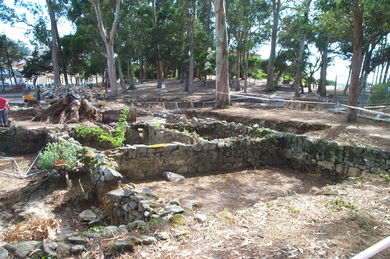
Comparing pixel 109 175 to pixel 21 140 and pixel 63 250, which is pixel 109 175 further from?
pixel 21 140

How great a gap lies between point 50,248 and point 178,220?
1.45 m

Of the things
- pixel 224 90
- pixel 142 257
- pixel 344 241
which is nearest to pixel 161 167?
pixel 142 257

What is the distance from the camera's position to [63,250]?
9.32ft

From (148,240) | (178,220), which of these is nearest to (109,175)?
(178,220)

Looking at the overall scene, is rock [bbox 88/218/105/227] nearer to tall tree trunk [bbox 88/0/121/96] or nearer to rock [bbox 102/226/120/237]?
rock [bbox 102/226/120/237]

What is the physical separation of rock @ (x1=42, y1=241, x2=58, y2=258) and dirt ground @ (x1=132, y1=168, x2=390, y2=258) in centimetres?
84

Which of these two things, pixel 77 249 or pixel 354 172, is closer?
pixel 77 249

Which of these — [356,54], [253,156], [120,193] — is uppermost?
[356,54]

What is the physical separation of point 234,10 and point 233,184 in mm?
23120

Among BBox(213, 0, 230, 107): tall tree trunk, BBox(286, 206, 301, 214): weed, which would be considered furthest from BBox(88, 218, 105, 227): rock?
BBox(213, 0, 230, 107): tall tree trunk

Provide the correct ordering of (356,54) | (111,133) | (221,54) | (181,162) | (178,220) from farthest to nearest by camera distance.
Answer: (221,54) < (356,54) < (111,133) < (181,162) < (178,220)

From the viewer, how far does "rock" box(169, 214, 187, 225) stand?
139 inches

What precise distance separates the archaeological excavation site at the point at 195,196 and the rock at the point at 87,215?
2cm

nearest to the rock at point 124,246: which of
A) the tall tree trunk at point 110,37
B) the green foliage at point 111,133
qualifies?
the green foliage at point 111,133
